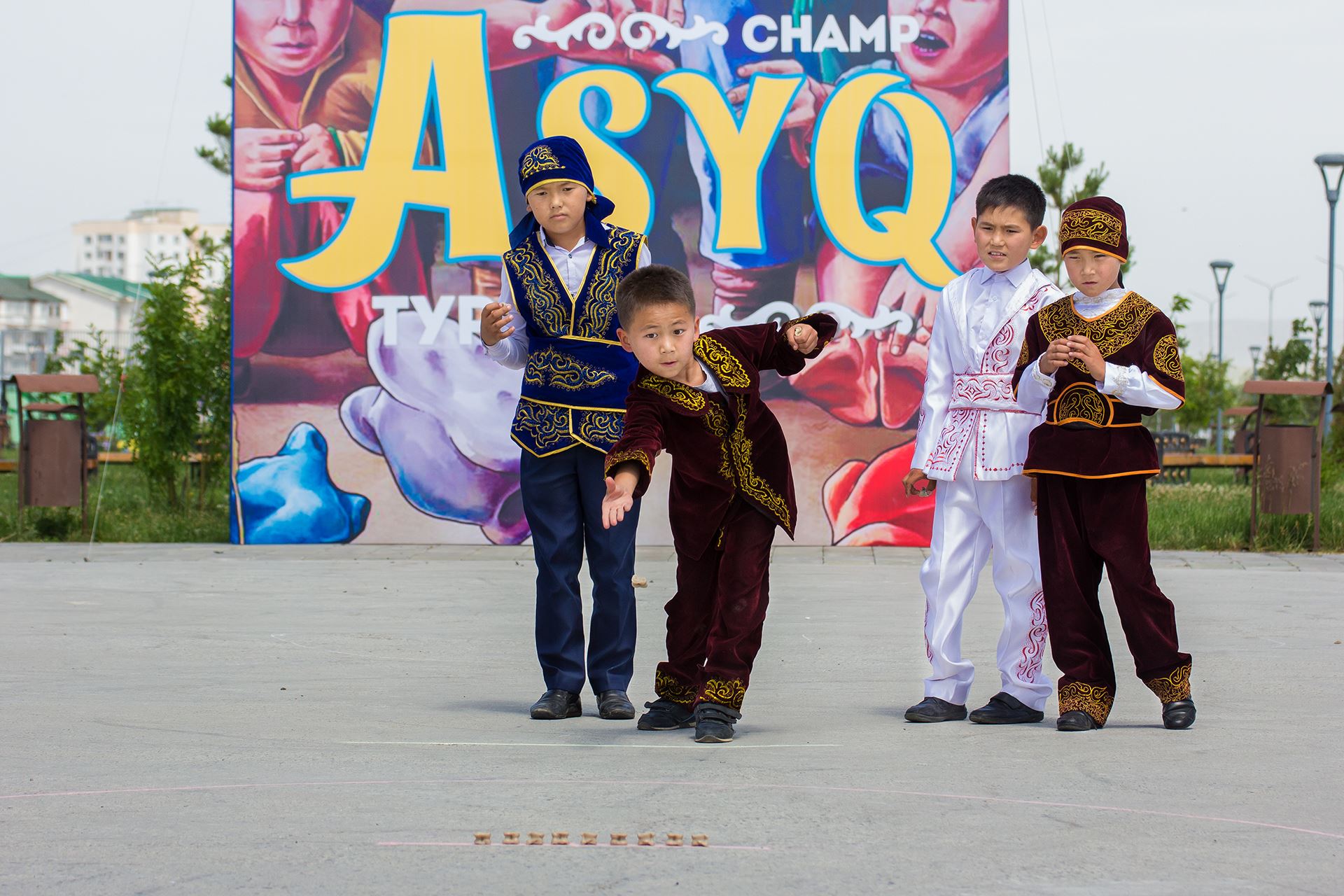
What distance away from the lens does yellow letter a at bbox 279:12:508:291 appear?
40.9 feet

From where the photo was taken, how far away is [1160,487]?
17.6 m

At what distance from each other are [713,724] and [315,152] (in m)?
8.74

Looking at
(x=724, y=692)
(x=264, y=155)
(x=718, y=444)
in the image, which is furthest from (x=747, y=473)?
(x=264, y=155)

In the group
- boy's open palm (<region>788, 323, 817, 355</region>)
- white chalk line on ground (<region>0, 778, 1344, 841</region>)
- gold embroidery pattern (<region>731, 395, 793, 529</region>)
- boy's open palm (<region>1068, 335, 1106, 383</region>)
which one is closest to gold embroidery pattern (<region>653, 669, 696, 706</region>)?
gold embroidery pattern (<region>731, 395, 793, 529</region>)

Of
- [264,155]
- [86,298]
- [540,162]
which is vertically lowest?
[540,162]

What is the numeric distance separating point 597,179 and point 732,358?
7.75 meters

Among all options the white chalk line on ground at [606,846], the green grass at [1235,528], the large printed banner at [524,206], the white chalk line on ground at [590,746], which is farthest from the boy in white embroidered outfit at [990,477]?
the large printed banner at [524,206]

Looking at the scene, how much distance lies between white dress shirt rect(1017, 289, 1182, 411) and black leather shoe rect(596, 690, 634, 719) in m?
1.66

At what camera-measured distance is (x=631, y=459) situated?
465cm

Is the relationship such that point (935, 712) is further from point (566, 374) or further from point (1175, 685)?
point (566, 374)

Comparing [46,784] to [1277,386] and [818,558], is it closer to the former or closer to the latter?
[818,558]

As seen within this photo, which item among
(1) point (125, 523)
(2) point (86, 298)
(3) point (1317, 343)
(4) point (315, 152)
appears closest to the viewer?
(4) point (315, 152)

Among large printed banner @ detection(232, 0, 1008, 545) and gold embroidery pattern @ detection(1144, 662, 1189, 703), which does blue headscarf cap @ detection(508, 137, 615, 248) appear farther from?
large printed banner @ detection(232, 0, 1008, 545)

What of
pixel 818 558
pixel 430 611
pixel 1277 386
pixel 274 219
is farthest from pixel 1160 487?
pixel 430 611
